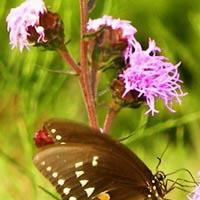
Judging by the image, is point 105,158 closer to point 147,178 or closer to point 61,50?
point 147,178

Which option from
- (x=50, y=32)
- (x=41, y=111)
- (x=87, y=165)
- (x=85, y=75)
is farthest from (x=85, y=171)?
(x=41, y=111)

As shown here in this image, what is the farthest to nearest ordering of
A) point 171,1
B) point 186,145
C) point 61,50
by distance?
point 171,1 < point 186,145 < point 61,50

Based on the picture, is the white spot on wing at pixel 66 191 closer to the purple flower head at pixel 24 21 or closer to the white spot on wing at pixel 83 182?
the white spot on wing at pixel 83 182

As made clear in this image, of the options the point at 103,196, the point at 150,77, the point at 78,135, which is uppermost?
the point at 150,77

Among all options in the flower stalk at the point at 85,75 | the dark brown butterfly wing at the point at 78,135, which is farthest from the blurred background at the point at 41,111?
the dark brown butterfly wing at the point at 78,135

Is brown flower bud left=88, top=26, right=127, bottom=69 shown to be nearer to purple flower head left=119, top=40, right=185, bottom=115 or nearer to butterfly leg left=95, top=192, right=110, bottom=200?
purple flower head left=119, top=40, right=185, bottom=115

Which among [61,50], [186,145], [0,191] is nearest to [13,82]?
[0,191]

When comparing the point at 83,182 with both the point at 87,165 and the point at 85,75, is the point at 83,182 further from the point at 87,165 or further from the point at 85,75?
the point at 85,75

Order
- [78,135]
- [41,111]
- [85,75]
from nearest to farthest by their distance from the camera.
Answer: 1. [78,135]
2. [85,75]
3. [41,111]
